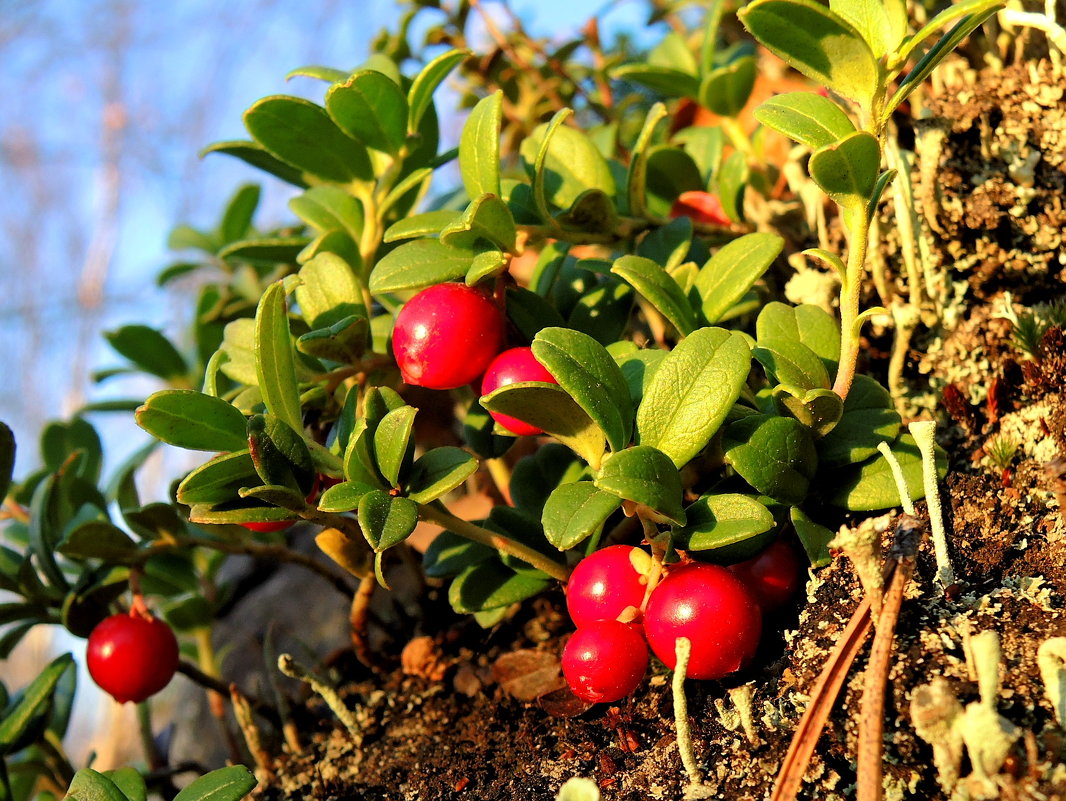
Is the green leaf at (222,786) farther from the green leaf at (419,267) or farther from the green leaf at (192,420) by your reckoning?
the green leaf at (419,267)

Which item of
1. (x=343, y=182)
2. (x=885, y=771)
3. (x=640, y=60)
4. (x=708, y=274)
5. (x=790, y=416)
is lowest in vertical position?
(x=885, y=771)

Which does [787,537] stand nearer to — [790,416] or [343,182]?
[790,416]

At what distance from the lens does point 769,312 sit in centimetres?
102

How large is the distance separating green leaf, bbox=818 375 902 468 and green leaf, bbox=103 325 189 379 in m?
1.27

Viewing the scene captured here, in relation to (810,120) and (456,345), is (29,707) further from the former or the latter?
(810,120)

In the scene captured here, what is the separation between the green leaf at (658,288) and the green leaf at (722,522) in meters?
0.21

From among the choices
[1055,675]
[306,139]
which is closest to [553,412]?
[1055,675]

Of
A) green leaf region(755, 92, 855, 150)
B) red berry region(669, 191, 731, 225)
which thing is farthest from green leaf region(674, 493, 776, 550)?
red berry region(669, 191, 731, 225)

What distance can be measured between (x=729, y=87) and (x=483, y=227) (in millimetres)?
697

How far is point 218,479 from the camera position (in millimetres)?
928

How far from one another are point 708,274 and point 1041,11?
0.71 meters

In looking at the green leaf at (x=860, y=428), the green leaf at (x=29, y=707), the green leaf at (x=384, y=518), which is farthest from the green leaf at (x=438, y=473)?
the green leaf at (x=29, y=707)

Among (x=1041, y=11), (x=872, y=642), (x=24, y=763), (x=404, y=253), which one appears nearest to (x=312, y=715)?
(x=24, y=763)

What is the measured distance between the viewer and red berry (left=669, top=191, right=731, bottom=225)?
136 cm
